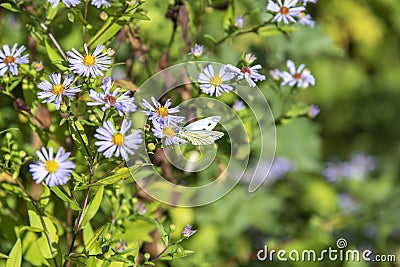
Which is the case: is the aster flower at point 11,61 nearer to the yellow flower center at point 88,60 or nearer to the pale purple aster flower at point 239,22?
the yellow flower center at point 88,60

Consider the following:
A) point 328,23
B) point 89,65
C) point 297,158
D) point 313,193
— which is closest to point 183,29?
point 89,65

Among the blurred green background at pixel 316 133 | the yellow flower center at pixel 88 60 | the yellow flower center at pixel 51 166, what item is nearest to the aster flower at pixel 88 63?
the yellow flower center at pixel 88 60

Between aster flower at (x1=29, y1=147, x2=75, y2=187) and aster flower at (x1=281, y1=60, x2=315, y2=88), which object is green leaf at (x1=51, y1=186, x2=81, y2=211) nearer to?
aster flower at (x1=29, y1=147, x2=75, y2=187)

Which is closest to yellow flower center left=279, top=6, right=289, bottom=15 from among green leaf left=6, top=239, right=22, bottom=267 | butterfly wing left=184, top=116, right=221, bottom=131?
butterfly wing left=184, top=116, right=221, bottom=131

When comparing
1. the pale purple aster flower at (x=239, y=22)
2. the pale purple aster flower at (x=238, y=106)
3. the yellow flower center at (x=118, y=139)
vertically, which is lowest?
the yellow flower center at (x=118, y=139)

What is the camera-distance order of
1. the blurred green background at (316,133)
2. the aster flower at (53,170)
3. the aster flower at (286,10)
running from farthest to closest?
1. the blurred green background at (316,133)
2. the aster flower at (286,10)
3. the aster flower at (53,170)

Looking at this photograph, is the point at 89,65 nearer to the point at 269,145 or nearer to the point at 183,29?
the point at 183,29

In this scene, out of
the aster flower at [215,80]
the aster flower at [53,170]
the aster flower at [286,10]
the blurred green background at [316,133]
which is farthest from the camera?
the blurred green background at [316,133]
